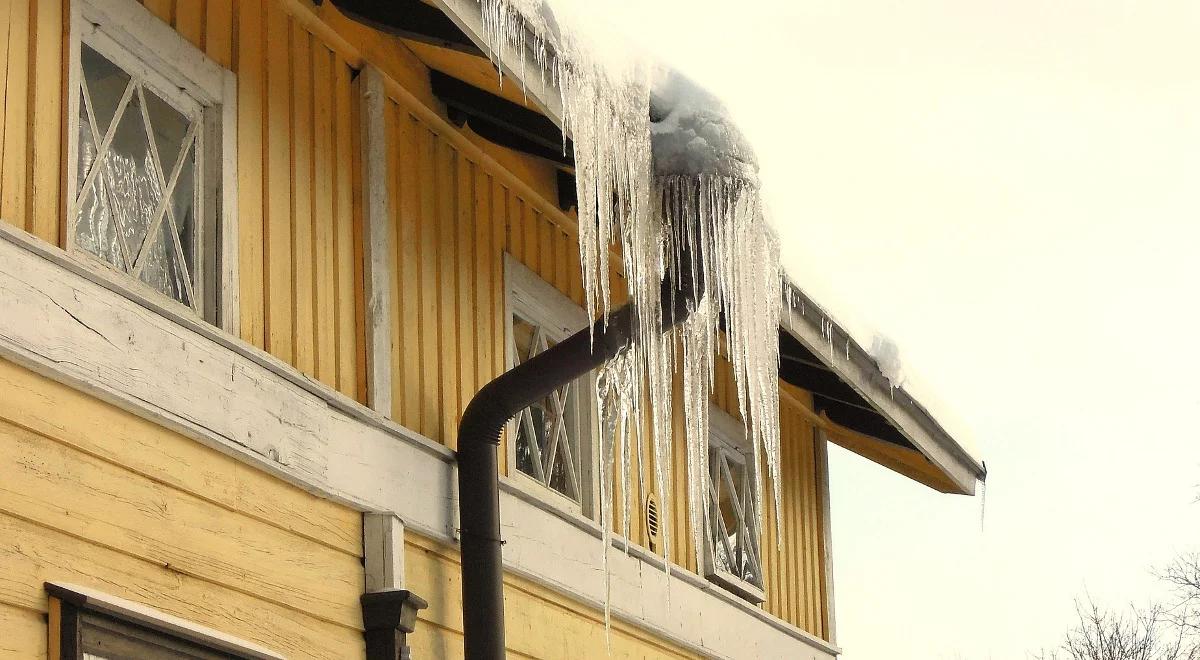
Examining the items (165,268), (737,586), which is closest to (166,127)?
(165,268)

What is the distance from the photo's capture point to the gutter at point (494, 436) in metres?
5.73

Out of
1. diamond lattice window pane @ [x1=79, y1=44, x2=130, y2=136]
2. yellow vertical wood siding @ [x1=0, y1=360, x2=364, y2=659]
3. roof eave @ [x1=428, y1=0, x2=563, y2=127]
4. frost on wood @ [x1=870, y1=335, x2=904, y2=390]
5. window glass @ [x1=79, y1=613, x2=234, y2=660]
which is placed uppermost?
frost on wood @ [x1=870, y1=335, x2=904, y2=390]

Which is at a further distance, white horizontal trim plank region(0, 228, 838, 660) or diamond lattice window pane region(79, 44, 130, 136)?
diamond lattice window pane region(79, 44, 130, 136)

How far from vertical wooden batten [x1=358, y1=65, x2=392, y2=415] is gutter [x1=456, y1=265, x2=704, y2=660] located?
40 centimetres

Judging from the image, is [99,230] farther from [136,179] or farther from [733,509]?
[733,509]

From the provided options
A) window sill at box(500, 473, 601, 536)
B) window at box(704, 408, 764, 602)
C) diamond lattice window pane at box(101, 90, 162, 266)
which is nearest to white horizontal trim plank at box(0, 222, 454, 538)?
diamond lattice window pane at box(101, 90, 162, 266)

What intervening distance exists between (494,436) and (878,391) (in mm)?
3389

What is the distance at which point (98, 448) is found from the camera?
418cm

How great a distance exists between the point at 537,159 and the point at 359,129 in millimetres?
1436

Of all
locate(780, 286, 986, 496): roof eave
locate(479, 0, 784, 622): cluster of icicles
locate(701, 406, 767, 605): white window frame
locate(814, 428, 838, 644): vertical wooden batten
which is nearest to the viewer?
locate(479, 0, 784, 622): cluster of icicles

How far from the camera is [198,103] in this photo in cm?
496

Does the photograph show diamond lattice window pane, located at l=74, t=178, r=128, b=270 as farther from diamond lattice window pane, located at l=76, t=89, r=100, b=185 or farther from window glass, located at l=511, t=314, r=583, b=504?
window glass, located at l=511, t=314, r=583, b=504

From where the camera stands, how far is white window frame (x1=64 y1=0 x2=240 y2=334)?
4.46 metres

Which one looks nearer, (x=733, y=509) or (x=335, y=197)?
(x=335, y=197)
